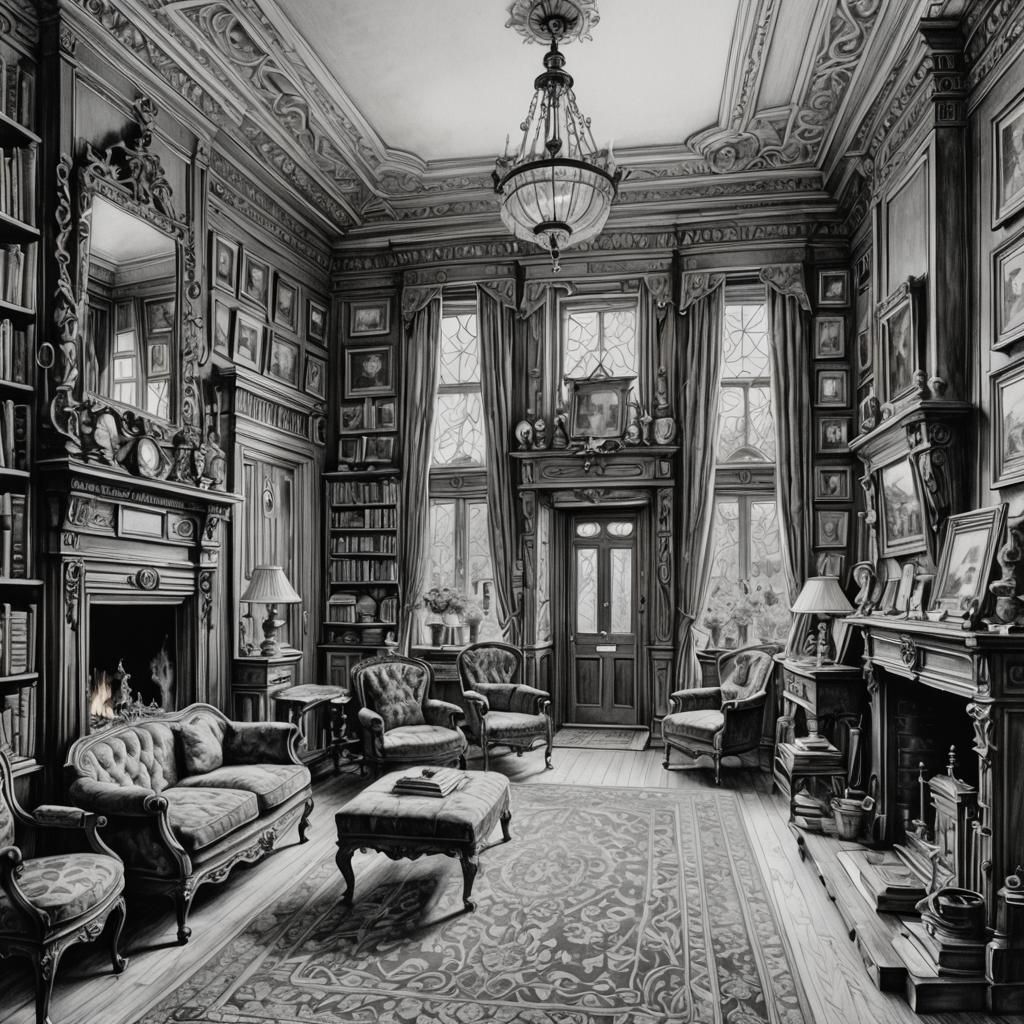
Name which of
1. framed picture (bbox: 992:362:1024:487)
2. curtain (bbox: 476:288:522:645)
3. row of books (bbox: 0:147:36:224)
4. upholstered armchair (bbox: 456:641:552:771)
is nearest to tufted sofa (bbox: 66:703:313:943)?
upholstered armchair (bbox: 456:641:552:771)

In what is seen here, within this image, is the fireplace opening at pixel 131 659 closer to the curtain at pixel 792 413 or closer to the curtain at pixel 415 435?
the curtain at pixel 415 435

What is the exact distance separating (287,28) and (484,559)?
17.0ft

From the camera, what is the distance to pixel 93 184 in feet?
16.9

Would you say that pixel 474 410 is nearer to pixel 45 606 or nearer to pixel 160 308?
pixel 160 308

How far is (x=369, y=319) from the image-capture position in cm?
908

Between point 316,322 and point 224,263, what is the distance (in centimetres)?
171

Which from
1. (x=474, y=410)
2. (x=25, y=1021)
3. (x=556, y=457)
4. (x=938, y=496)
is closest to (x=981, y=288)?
(x=938, y=496)

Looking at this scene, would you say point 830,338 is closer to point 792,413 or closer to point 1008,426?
point 792,413

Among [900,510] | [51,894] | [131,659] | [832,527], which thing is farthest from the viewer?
[832,527]

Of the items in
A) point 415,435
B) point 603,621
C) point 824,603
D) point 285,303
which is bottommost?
point 603,621

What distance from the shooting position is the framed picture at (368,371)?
353 inches

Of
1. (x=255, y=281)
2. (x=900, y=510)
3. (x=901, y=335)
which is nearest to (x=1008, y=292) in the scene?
(x=901, y=335)

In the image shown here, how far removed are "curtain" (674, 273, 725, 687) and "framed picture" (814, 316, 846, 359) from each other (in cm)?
90

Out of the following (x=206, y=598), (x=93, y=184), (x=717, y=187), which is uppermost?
(x=717, y=187)
